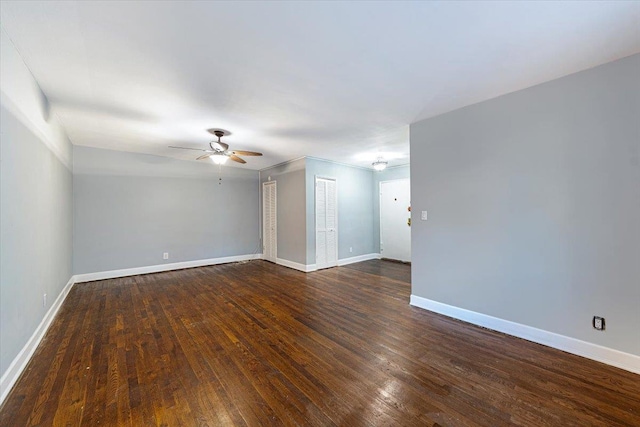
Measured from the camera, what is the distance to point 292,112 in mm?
3090

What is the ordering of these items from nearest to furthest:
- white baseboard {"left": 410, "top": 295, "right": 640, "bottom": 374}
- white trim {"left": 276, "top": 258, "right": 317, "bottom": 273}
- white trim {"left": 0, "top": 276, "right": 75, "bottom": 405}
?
white trim {"left": 0, "top": 276, "right": 75, "bottom": 405} → white baseboard {"left": 410, "top": 295, "right": 640, "bottom": 374} → white trim {"left": 276, "top": 258, "right": 317, "bottom": 273}

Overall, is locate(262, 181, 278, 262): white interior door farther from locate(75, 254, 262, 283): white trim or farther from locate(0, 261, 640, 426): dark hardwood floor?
locate(0, 261, 640, 426): dark hardwood floor

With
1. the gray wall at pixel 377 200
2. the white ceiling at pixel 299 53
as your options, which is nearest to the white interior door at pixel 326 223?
the gray wall at pixel 377 200

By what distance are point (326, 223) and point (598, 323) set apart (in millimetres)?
4279

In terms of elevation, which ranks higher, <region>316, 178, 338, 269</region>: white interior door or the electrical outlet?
<region>316, 178, 338, 269</region>: white interior door

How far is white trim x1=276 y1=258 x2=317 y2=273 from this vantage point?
17.7ft

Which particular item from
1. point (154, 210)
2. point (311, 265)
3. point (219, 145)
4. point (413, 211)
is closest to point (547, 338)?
point (413, 211)

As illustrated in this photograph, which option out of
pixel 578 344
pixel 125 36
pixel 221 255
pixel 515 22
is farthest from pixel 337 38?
pixel 221 255

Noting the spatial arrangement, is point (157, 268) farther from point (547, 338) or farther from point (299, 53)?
point (547, 338)

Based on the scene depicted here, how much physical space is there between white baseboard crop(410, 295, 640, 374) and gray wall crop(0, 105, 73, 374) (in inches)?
161

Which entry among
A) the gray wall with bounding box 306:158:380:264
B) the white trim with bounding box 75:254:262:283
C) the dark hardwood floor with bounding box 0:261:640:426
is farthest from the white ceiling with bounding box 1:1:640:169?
the white trim with bounding box 75:254:262:283

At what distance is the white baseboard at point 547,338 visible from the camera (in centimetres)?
207

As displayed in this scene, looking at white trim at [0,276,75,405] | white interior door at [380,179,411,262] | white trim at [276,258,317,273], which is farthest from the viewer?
white interior door at [380,179,411,262]

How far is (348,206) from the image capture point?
6.24m
